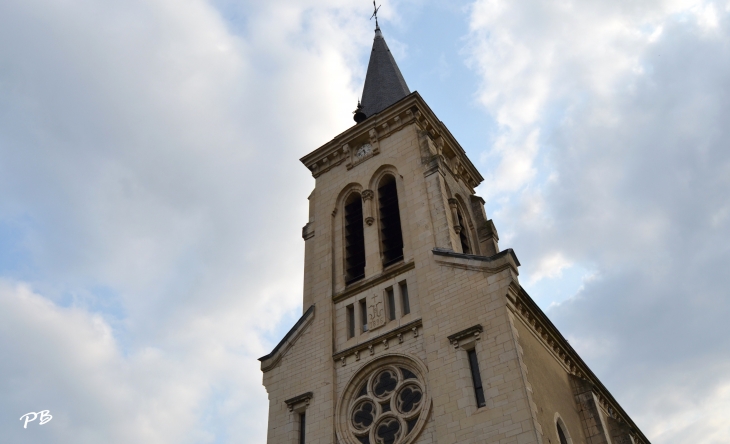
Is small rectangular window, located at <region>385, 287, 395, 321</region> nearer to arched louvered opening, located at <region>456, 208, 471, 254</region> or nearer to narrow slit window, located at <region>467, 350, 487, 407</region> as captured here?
narrow slit window, located at <region>467, 350, 487, 407</region>

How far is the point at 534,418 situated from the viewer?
17.9 meters

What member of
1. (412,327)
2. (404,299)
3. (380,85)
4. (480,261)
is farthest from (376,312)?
(380,85)

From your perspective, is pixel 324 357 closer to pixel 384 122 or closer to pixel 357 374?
pixel 357 374

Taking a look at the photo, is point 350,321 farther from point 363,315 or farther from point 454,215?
point 454,215

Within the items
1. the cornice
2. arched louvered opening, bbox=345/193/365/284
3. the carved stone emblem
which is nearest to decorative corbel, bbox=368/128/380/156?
the cornice

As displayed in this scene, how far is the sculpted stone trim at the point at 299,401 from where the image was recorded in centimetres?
2238

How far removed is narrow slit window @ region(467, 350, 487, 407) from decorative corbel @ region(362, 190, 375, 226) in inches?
313

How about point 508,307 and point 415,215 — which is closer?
point 508,307

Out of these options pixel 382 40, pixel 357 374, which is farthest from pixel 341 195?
pixel 382 40

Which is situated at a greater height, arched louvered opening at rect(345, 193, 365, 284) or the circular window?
arched louvered opening at rect(345, 193, 365, 284)

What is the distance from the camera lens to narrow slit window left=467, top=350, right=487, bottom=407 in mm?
19125

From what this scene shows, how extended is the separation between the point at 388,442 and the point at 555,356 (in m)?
7.52

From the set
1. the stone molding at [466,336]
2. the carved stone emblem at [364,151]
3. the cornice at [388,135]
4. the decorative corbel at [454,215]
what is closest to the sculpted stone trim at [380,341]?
the stone molding at [466,336]

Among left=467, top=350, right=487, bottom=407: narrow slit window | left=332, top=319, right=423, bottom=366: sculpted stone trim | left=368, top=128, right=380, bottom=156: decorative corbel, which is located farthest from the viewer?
left=368, top=128, right=380, bottom=156: decorative corbel
